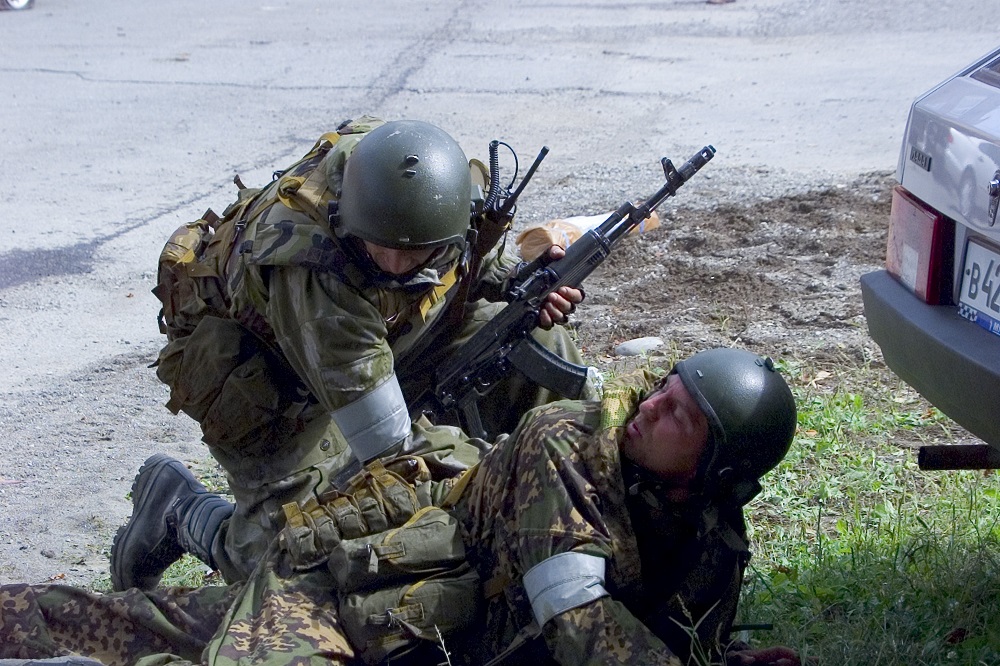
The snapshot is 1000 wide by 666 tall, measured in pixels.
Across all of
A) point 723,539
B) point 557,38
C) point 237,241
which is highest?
point 237,241

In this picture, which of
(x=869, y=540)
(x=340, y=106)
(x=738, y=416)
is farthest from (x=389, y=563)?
(x=340, y=106)

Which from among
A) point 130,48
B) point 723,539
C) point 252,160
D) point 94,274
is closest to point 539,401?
point 723,539

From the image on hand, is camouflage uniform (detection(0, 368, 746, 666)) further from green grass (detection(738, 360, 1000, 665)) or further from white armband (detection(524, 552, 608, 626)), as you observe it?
green grass (detection(738, 360, 1000, 665))

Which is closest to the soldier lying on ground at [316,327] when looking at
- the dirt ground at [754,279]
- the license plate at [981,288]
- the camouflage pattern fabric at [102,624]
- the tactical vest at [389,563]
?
the tactical vest at [389,563]

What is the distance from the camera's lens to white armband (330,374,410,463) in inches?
132

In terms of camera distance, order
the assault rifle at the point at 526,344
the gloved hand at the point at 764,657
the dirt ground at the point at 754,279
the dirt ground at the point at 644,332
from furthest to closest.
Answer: the dirt ground at the point at 754,279 < the dirt ground at the point at 644,332 < the assault rifle at the point at 526,344 < the gloved hand at the point at 764,657

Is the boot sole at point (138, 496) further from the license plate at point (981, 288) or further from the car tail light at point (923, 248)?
the license plate at point (981, 288)

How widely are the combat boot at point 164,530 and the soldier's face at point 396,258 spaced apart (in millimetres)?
1034

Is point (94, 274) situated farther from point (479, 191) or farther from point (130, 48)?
point (130, 48)

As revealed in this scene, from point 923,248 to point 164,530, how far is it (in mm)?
2463

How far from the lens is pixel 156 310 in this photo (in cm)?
605

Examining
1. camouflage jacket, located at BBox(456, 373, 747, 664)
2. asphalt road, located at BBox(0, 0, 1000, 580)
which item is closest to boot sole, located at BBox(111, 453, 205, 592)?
asphalt road, located at BBox(0, 0, 1000, 580)

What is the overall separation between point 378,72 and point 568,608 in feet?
28.8

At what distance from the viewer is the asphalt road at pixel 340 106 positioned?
6098 mm
